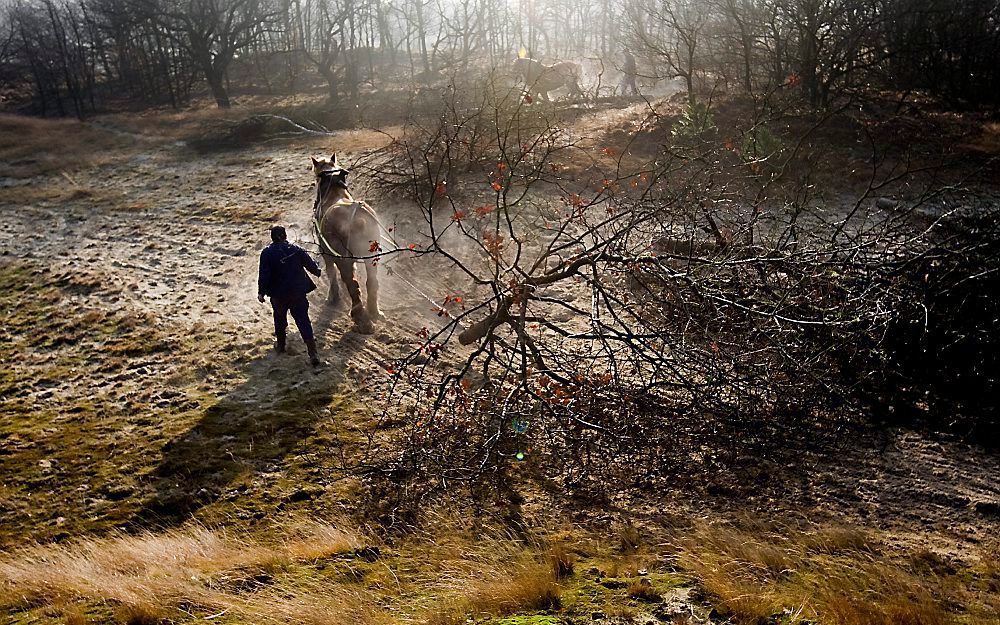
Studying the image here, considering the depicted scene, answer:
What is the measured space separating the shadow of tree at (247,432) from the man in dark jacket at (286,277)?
502 mm

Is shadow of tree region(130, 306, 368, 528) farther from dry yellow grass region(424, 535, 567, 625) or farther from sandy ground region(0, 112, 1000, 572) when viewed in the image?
dry yellow grass region(424, 535, 567, 625)

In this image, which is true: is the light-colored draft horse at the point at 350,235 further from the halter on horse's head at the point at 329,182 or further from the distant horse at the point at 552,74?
the distant horse at the point at 552,74

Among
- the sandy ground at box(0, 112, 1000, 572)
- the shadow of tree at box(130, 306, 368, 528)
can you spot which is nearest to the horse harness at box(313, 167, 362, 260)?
the sandy ground at box(0, 112, 1000, 572)

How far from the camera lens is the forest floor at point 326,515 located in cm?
384

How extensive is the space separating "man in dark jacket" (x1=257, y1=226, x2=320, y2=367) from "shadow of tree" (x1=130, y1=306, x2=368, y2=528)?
0.50 m

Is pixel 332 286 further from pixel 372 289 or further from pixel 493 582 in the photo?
pixel 493 582

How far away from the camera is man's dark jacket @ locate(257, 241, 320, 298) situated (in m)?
7.68

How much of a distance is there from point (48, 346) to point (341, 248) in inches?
175

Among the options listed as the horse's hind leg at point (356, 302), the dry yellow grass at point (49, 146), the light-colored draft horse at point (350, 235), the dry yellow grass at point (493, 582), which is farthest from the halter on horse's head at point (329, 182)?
the dry yellow grass at point (49, 146)

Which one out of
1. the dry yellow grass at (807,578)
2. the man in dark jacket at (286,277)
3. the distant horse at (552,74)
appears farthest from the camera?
the distant horse at (552,74)

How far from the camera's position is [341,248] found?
8656 millimetres

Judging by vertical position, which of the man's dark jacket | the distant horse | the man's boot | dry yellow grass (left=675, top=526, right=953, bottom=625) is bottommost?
dry yellow grass (left=675, top=526, right=953, bottom=625)

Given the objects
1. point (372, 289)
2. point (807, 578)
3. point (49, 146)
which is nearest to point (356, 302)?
point (372, 289)

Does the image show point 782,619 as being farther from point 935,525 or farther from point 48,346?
point 48,346
